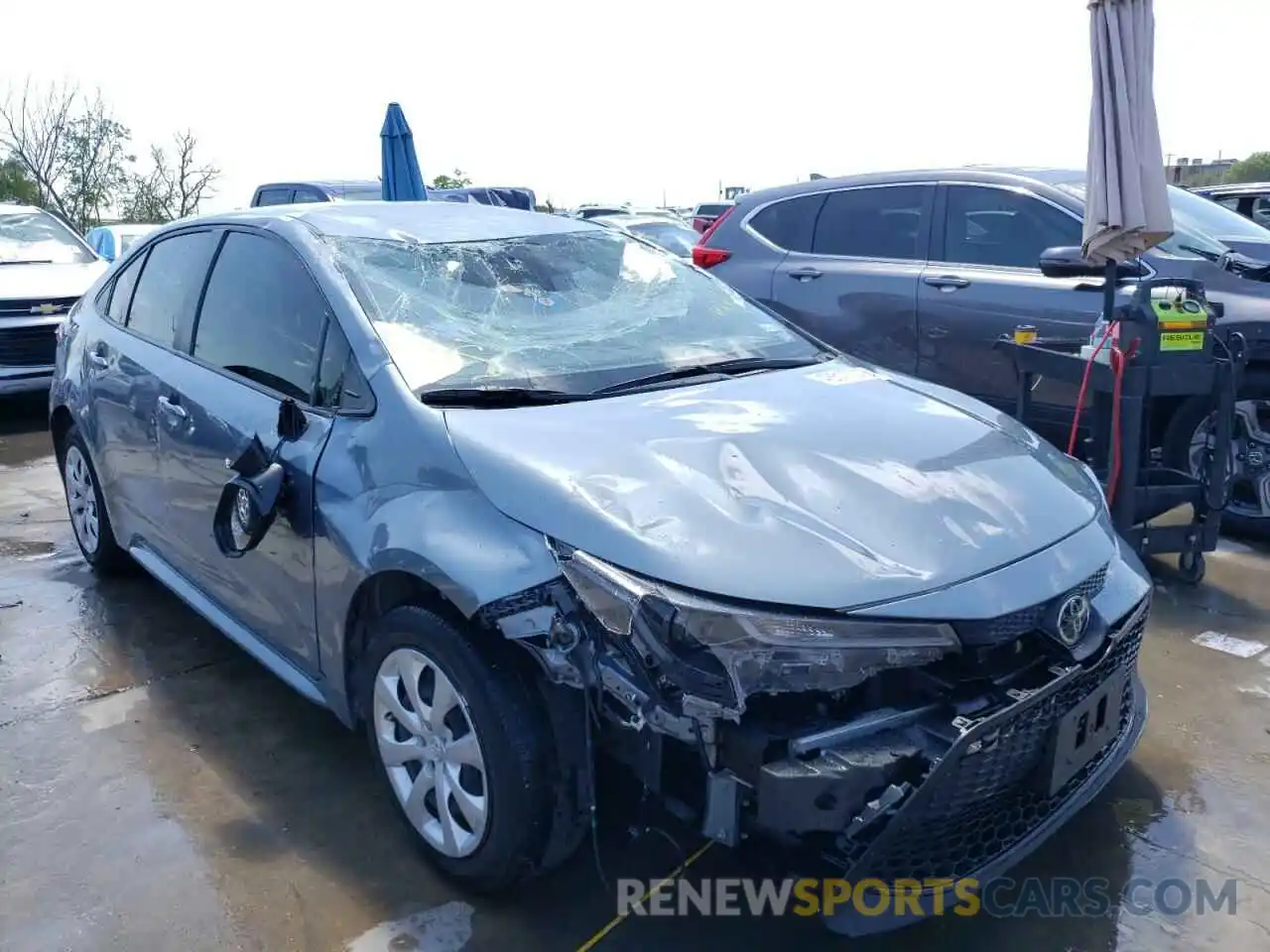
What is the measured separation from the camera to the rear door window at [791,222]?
21.0 feet

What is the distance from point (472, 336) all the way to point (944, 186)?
3.66 metres

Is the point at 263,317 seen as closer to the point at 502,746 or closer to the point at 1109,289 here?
the point at 502,746

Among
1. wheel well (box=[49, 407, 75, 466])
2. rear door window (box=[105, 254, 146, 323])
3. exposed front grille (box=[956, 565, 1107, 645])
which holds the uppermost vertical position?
rear door window (box=[105, 254, 146, 323])

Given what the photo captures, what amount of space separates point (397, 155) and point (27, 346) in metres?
3.48

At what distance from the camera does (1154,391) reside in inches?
163

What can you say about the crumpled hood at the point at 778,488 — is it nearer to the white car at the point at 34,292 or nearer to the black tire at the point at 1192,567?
the black tire at the point at 1192,567

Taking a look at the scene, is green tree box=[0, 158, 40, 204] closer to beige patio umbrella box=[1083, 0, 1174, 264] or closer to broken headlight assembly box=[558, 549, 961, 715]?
beige patio umbrella box=[1083, 0, 1174, 264]

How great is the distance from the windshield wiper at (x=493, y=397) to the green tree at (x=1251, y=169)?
40731 millimetres

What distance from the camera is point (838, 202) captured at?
628 centimetres

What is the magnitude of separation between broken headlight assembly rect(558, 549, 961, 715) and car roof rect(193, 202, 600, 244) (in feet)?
5.71

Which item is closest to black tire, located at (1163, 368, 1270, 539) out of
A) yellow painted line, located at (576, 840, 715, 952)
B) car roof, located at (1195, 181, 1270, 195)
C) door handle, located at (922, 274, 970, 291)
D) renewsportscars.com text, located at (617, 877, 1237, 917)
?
door handle, located at (922, 274, 970, 291)

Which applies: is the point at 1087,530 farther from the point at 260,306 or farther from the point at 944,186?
the point at 944,186

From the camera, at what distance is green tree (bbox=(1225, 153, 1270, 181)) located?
37.6 metres

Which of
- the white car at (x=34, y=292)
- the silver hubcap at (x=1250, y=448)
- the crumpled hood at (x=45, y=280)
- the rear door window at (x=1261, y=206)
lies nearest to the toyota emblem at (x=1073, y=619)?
the silver hubcap at (x=1250, y=448)
